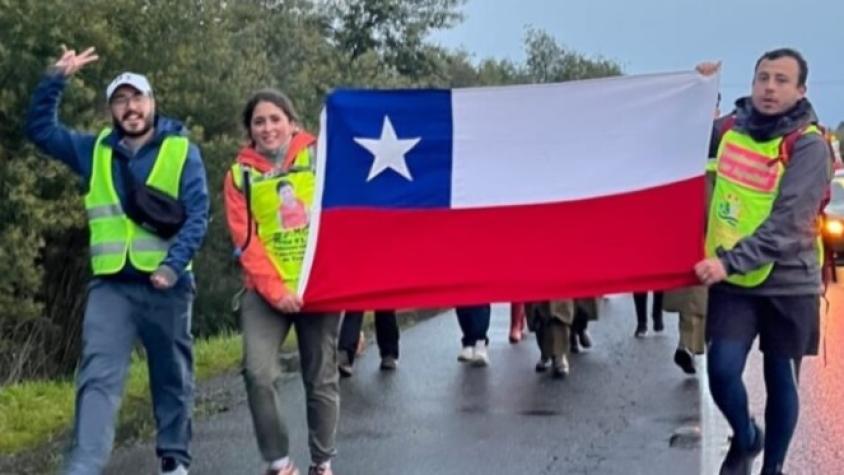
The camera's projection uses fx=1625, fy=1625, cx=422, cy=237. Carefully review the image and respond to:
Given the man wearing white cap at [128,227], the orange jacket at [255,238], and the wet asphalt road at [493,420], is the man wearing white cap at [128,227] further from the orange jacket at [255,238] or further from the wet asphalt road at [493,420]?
the wet asphalt road at [493,420]

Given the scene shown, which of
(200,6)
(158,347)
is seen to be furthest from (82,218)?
(158,347)

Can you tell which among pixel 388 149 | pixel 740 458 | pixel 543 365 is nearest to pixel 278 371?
pixel 388 149

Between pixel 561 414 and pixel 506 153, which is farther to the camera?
pixel 561 414

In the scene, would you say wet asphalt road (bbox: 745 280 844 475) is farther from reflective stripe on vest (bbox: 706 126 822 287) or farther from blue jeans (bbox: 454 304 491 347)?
blue jeans (bbox: 454 304 491 347)

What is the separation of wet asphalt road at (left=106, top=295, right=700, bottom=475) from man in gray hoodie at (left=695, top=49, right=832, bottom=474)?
1148 mm

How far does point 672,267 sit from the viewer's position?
7387mm

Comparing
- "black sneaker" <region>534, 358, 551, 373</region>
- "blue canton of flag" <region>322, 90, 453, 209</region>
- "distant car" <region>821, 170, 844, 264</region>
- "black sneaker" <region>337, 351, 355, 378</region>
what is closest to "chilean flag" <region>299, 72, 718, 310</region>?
"blue canton of flag" <region>322, 90, 453, 209</region>

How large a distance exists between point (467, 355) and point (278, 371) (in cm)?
562

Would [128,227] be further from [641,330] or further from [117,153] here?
[641,330]

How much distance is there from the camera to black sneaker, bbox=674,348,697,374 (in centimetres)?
1137

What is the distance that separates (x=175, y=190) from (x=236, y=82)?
12428 mm

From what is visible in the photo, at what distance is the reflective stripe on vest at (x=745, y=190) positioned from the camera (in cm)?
693

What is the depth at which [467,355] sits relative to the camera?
1288 centimetres

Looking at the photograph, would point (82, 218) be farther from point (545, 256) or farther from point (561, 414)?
point (545, 256)
